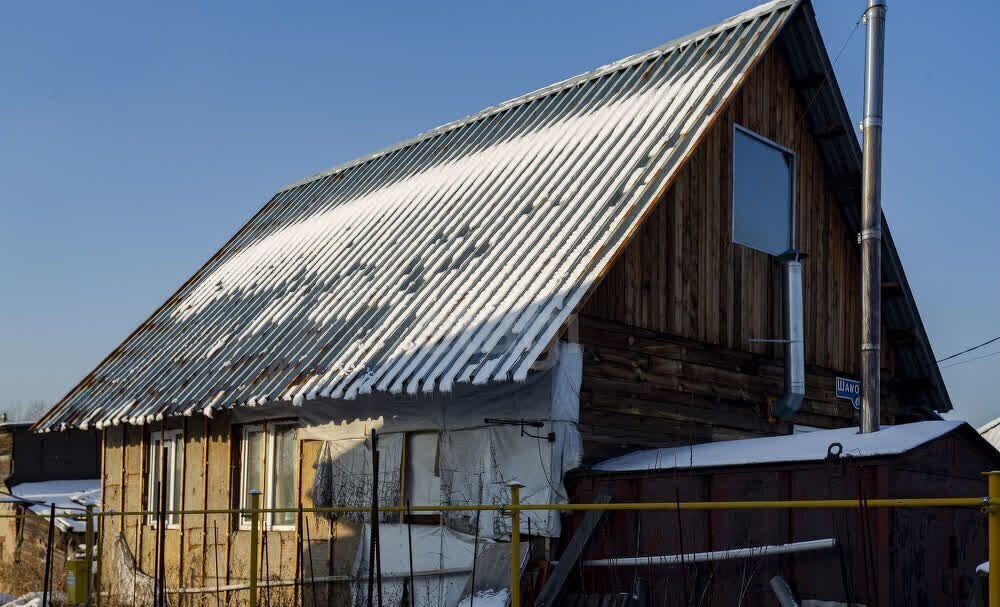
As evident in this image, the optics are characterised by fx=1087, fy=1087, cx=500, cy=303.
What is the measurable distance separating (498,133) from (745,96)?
4295 millimetres

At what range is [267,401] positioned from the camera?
12719 millimetres

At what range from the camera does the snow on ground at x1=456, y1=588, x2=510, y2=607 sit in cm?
1029

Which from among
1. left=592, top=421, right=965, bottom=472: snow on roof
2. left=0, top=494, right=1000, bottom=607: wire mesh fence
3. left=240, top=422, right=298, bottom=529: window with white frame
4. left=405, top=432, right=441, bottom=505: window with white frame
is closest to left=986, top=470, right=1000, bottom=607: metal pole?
left=0, top=494, right=1000, bottom=607: wire mesh fence

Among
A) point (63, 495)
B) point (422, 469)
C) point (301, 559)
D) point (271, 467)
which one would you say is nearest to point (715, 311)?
point (422, 469)

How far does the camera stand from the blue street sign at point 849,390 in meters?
14.7

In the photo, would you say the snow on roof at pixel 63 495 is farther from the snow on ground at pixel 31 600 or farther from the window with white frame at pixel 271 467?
the window with white frame at pixel 271 467

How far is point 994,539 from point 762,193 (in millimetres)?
9086

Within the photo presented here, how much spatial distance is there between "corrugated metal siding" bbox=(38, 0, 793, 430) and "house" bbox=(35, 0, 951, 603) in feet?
0.16

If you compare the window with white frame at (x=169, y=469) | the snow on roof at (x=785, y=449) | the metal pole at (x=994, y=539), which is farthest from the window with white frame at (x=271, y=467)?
the metal pole at (x=994, y=539)

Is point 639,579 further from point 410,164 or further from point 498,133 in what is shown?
point 410,164

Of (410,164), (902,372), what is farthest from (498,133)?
(902,372)

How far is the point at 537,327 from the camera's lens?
10.5m

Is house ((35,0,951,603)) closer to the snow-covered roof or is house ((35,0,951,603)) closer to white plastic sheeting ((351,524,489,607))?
white plastic sheeting ((351,524,489,607))

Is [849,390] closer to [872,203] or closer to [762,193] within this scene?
[762,193]
